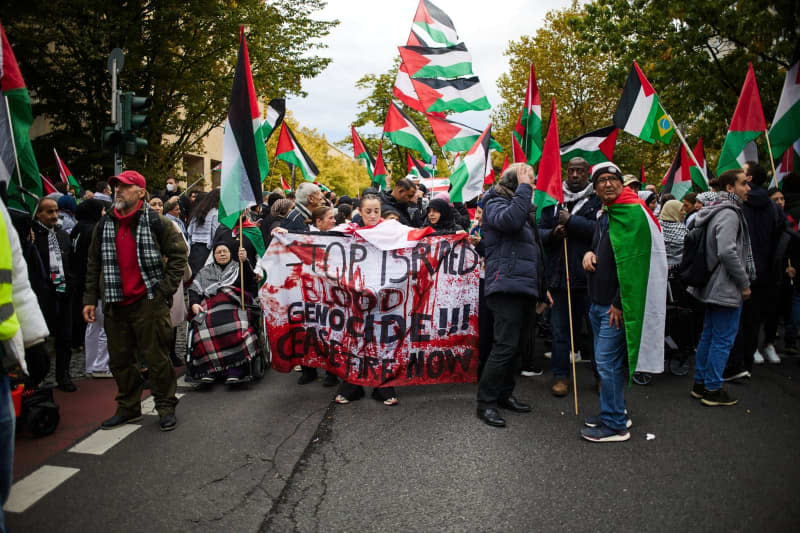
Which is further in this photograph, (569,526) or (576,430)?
(576,430)

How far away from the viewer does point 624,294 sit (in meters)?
4.10

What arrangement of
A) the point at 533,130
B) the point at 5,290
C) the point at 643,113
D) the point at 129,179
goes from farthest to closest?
the point at 643,113
the point at 533,130
the point at 129,179
the point at 5,290

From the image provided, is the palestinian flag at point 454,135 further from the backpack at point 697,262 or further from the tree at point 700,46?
the tree at point 700,46

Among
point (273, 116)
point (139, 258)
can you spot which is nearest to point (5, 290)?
point (139, 258)

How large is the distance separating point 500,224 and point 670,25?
14.5 meters

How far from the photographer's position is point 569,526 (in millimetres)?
3035

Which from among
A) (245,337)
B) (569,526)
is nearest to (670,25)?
(245,337)

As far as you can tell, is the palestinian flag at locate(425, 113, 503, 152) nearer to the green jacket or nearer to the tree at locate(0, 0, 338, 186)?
the green jacket

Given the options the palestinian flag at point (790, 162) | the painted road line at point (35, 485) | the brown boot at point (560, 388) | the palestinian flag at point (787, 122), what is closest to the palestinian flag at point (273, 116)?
the brown boot at point (560, 388)

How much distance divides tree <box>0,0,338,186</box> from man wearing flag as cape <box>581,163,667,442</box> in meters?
13.9

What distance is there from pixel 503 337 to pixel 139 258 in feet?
9.86

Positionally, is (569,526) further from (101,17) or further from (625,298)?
(101,17)

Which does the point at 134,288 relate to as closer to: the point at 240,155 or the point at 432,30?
the point at 240,155

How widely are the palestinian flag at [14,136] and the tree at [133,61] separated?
37.6ft
